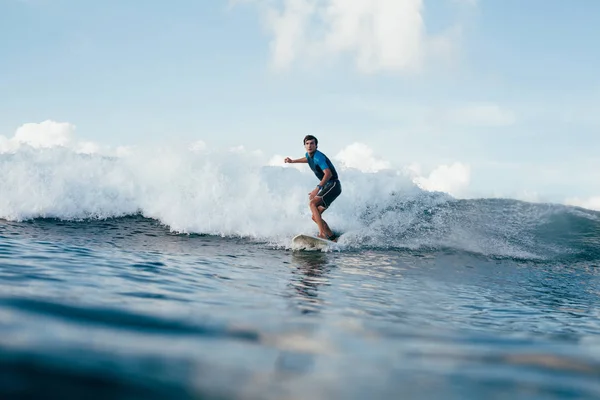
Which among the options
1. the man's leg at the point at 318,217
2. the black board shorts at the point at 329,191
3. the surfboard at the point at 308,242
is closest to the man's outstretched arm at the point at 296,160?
the black board shorts at the point at 329,191

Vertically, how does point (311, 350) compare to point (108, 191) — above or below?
below

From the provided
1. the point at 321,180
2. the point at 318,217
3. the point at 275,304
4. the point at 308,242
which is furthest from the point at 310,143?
the point at 275,304

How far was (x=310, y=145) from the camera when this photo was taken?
9398mm

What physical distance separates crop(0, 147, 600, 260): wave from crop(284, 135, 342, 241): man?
2.76ft

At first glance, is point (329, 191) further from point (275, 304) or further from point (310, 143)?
point (275, 304)

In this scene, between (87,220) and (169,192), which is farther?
(169,192)

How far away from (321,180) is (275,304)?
6.26 m

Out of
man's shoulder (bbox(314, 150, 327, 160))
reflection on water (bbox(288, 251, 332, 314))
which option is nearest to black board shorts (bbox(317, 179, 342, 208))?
man's shoulder (bbox(314, 150, 327, 160))

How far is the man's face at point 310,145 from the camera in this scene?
9383 millimetres

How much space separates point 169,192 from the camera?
42.0 feet

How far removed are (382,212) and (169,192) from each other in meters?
6.49

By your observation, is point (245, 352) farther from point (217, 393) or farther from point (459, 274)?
point (459, 274)

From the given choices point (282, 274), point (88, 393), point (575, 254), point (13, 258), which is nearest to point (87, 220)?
point (13, 258)

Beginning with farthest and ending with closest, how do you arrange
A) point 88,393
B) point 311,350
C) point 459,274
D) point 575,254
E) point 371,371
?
point 575,254 → point 459,274 → point 311,350 → point 371,371 → point 88,393
